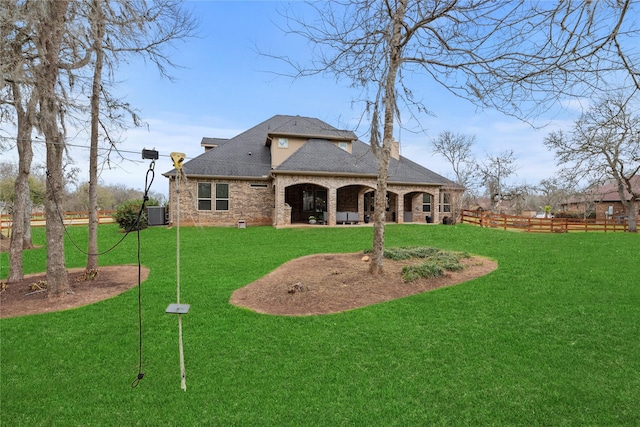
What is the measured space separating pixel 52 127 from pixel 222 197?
12.6 metres

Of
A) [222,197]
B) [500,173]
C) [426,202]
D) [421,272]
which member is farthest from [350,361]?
[500,173]

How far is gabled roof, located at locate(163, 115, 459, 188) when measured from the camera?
18438 millimetres

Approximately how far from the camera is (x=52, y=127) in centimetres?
643

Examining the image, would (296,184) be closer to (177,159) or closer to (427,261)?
(427,261)

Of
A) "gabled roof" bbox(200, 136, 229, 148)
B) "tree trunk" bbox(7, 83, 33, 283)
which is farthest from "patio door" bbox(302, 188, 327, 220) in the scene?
"tree trunk" bbox(7, 83, 33, 283)

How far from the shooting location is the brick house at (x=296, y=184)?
18.2 metres

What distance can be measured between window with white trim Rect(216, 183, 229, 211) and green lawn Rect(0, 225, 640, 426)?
12.1 meters

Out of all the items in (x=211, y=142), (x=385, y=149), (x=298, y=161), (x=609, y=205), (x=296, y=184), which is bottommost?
(x=609, y=205)

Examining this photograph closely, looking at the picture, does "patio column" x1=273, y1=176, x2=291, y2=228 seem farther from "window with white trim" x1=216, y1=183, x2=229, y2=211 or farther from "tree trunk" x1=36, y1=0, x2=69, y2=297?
"tree trunk" x1=36, y1=0, x2=69, y2=297

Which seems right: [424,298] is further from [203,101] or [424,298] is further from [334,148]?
[334,148]

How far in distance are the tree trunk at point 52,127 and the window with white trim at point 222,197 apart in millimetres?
12103

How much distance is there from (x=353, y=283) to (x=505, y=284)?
3.36 metres

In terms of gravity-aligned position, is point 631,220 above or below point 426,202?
below

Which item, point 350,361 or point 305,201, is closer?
point 350,361
